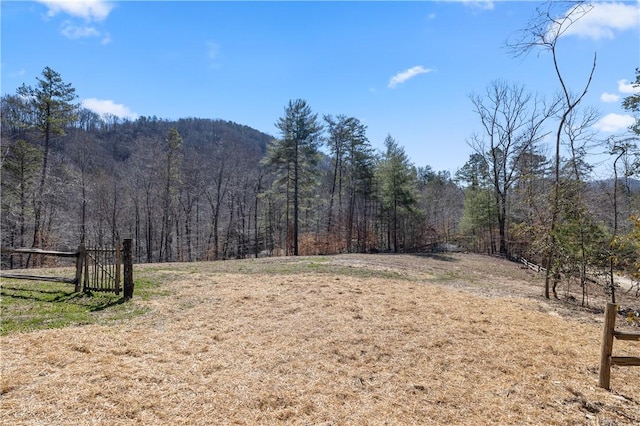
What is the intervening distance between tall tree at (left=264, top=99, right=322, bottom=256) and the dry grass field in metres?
19.7

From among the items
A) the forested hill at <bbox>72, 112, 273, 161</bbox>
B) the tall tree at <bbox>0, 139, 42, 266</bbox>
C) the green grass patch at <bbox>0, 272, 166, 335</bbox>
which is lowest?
the green grass patch at <bbox>0, 272, 166, 335</bbox>

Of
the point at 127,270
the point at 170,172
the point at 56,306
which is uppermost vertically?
the point at 170,172

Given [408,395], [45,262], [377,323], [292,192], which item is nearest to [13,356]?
[408,395]

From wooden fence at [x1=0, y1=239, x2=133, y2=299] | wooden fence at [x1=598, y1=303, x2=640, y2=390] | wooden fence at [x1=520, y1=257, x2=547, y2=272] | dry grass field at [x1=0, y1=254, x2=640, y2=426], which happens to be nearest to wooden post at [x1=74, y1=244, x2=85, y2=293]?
wooden fence at [x1=0, y1=239, x2=133, y2=299]

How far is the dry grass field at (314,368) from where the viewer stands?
3.68 meters

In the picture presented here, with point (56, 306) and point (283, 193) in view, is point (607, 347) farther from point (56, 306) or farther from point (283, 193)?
point (283, 193)

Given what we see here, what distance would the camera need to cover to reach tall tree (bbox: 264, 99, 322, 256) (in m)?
27.2

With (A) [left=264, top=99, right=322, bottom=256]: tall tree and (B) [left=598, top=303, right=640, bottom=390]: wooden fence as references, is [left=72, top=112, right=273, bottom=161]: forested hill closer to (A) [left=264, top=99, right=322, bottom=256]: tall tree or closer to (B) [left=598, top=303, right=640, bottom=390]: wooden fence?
(A) [left=264, top=99, right=322, bottom=256]: tall tree

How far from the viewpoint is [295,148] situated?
27016mm

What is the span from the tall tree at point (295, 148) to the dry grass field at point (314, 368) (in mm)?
19671

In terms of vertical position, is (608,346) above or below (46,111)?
below

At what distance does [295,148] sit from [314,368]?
2349cm

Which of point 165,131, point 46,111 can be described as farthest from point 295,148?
point 165,131

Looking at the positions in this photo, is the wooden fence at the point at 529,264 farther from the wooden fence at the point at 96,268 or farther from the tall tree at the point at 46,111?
the tall tree at the point at 46,111
